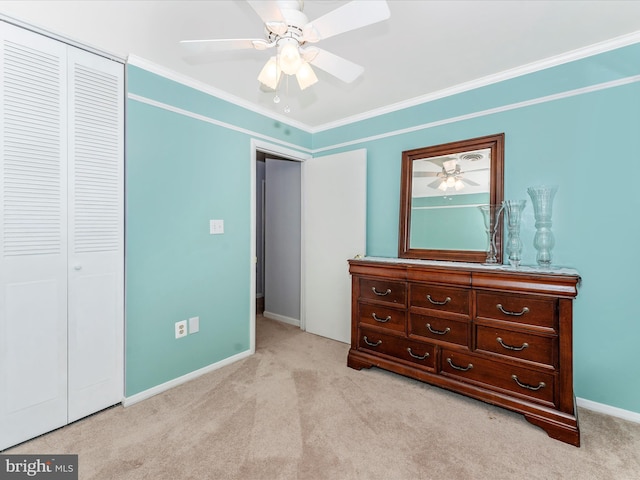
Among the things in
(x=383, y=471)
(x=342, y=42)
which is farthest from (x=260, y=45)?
(x=383, y=471)

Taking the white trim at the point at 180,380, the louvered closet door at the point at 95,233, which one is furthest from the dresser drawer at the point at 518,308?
the louvered closet door at the point at 95,233

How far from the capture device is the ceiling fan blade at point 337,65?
1532mm

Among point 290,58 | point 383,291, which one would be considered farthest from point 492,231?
point 290,58

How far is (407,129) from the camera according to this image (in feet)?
9.57

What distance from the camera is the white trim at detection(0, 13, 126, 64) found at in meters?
1.67

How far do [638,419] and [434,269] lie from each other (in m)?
1.54

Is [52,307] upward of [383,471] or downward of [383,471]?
upward

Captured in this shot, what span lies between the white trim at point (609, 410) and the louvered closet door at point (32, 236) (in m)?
3.45

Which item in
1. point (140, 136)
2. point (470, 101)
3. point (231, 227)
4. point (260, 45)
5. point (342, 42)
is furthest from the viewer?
point (231, 227)

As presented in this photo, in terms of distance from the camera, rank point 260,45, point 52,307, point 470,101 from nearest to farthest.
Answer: point 260,45 → point 52,307 → point 470,101

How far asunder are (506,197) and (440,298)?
97cm

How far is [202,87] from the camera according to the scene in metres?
2.54

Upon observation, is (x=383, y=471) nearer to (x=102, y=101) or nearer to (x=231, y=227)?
(x=231, y=227)

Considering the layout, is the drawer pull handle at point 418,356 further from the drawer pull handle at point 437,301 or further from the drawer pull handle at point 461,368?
the drawer pull handle at point 437,301
